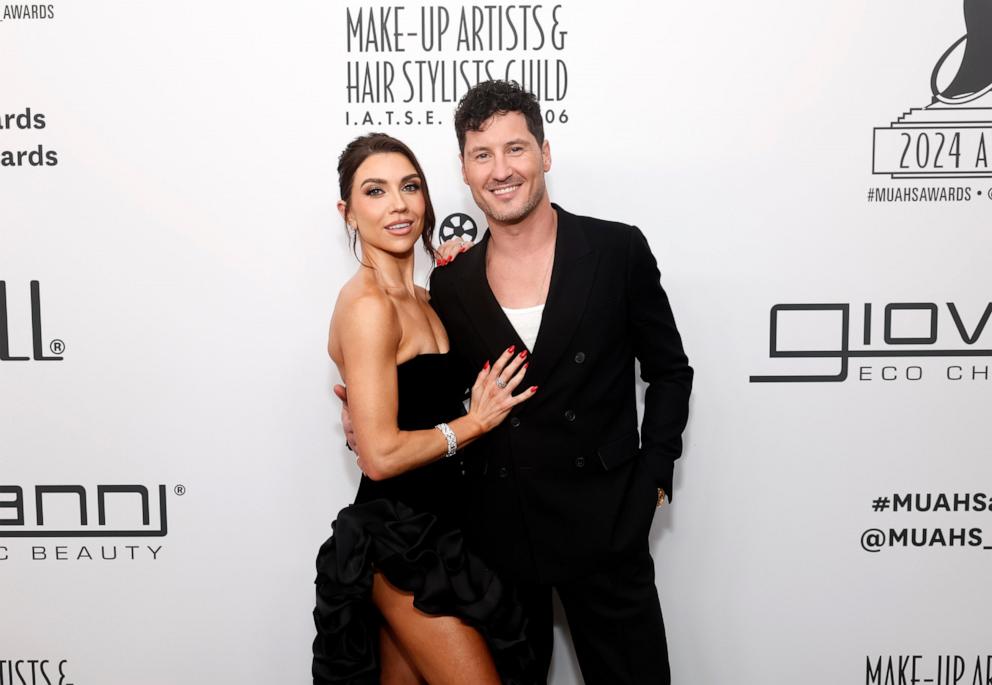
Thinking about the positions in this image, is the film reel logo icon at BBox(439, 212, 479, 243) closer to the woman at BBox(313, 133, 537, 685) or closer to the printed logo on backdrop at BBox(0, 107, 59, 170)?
the woman at BBox(313, 133, 537, 685)

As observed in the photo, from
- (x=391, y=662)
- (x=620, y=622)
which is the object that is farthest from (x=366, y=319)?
(x=620, y=622)

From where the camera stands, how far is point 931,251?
8.45 feet

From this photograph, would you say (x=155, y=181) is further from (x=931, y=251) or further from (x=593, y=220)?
(x=931, y=251)

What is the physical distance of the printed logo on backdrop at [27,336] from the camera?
8.68 feet

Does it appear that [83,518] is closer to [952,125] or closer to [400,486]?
[400,486]

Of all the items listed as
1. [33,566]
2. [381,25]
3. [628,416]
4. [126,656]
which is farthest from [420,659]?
[381,25]

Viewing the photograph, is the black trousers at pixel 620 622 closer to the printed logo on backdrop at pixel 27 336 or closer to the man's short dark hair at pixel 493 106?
the man's short dark hair at pixel 493 106

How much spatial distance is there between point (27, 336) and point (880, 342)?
2696mm

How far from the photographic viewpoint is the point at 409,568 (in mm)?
1912

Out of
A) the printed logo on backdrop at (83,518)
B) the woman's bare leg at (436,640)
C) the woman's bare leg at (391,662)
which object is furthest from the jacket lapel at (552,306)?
the printed logo on backdrop at (83,518)

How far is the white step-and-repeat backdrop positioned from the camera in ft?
8.29

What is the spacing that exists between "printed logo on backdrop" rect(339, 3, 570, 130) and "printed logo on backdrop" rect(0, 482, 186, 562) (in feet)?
4.60

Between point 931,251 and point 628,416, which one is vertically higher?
point 931,251

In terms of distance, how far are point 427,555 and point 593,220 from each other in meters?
0.94
